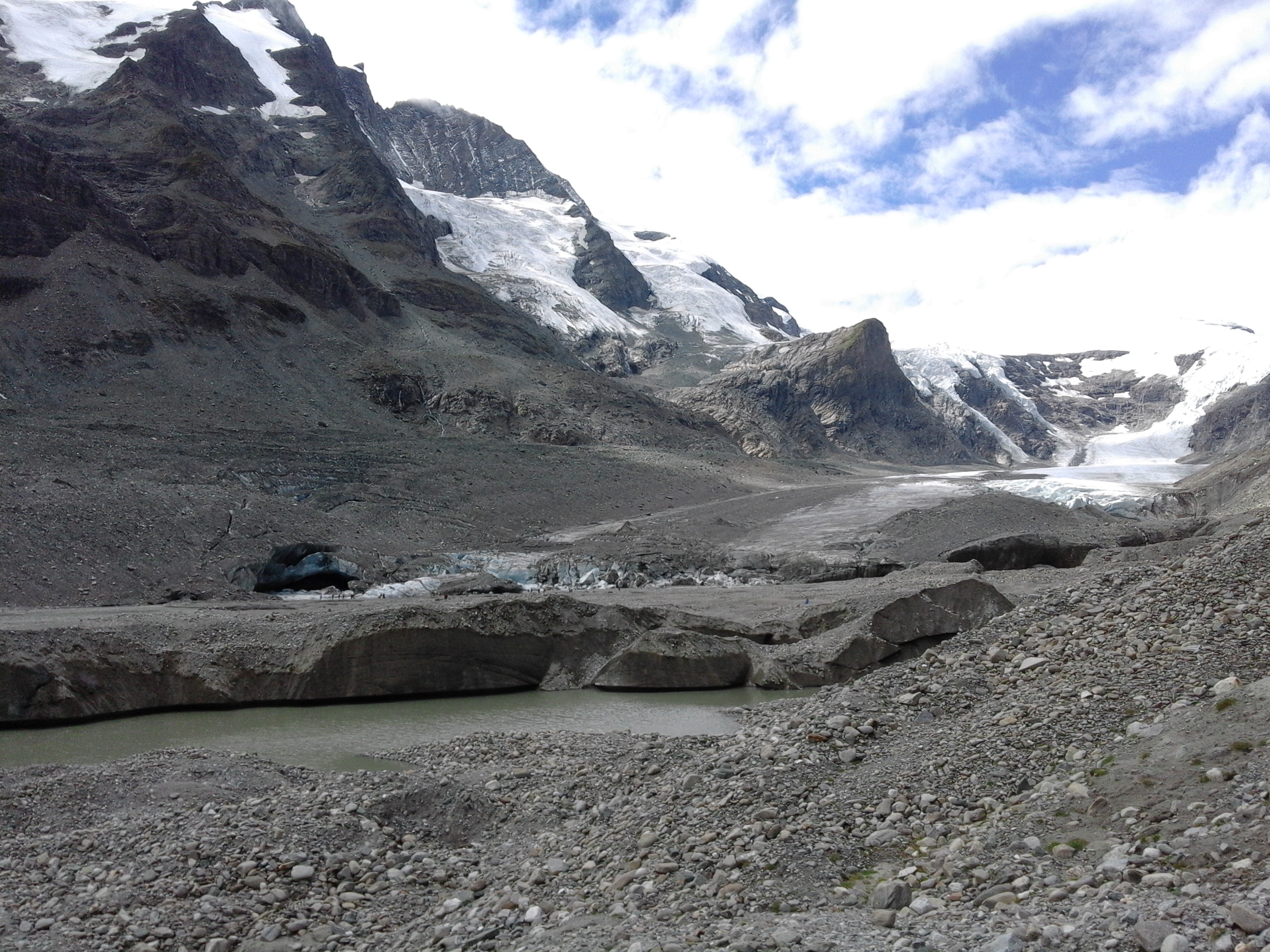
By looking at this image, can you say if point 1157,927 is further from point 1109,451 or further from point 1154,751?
point 1109,451

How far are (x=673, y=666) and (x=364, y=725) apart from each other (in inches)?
220

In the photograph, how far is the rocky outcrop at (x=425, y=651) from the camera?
15.2m

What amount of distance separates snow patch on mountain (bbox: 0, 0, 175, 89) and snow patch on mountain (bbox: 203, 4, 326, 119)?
9599 mm

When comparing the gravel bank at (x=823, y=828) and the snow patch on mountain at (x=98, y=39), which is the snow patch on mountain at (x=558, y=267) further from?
the gravel bank at (x=823, y=828)

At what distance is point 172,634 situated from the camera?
1692cm

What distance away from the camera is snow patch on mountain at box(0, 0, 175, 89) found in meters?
91.6

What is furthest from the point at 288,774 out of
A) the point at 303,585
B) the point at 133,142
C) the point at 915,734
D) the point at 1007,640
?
the point at 133,142

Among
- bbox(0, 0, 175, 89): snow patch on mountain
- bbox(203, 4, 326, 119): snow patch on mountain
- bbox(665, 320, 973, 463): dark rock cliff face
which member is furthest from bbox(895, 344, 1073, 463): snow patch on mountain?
bbox(0, 0, 175, 89): snow patch on mountain

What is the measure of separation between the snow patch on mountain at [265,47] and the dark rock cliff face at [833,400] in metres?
A: 57.9

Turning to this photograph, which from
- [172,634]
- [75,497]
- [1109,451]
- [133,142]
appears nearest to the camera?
[172,634]

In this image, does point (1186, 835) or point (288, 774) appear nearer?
point (1186, 835)

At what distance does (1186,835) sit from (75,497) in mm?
31653

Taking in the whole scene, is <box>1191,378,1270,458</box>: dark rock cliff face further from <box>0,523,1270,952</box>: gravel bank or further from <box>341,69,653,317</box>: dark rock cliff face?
<box>0,523,1270,952</box>: gravel bank

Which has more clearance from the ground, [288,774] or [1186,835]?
[1186,835]
